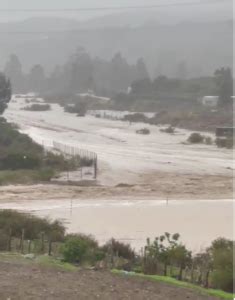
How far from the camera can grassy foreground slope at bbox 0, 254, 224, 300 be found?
7852 mm

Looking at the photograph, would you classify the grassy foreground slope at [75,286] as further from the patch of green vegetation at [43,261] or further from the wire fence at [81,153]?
the wire fence at [81,153]

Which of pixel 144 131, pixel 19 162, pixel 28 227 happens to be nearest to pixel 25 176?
pixel 19 162

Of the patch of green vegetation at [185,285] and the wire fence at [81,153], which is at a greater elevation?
the wire fence at [81,153]

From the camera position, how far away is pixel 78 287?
823 centimetres

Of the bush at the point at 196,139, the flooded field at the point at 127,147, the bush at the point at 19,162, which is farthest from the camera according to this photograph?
the bush at the point at 196,139

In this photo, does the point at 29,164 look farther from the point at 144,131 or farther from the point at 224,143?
the point at 144,131

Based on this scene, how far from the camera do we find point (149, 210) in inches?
941

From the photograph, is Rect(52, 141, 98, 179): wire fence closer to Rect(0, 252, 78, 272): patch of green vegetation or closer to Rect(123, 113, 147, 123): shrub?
Rect(123, 113, 147, 123): shrub

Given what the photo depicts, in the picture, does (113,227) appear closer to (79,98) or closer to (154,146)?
(154,146)

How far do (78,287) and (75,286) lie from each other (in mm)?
68

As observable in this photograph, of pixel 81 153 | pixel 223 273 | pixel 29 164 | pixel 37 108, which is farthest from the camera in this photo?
pixel 37 108

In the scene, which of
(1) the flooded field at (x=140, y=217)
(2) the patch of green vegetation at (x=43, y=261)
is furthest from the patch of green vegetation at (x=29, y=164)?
(2) the patch of green vegetation at (x=43, y=261)

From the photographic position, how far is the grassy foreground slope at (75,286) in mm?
7852

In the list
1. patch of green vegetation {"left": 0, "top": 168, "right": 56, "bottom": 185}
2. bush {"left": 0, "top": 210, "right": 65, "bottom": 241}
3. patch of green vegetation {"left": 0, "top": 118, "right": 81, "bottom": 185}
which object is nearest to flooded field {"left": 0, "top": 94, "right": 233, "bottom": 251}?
patch of green vegetation {"left": 0, "top": 168, "right": 56, "bottom": 185}
